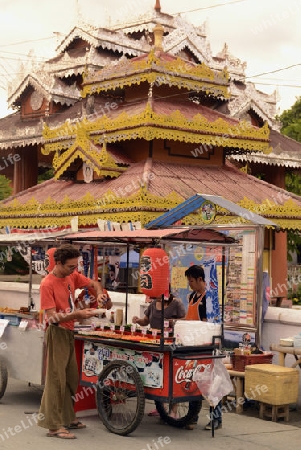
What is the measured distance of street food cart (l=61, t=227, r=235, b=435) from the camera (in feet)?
28.4

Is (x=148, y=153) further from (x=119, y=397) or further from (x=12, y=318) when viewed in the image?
(x=119, y=397)

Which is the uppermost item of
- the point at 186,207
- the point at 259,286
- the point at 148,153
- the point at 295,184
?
the point at 295,184

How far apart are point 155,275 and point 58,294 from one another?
1.18 metres

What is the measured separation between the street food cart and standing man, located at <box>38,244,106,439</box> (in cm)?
43

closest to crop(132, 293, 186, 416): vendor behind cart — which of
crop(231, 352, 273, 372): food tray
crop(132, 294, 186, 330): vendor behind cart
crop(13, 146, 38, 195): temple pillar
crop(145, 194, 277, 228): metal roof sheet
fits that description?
crop(132, 294, 186, 330): vendor behind cart

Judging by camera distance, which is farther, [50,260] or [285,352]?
[50,260]

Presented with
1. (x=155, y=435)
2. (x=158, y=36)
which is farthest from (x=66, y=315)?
(x=158, y=36)

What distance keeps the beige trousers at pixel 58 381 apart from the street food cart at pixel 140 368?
1.34ft

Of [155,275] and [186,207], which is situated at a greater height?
[186,207]

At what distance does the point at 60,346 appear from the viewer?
886 cm

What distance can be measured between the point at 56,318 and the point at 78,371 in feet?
3.88

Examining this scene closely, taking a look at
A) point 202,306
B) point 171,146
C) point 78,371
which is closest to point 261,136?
point 171,146

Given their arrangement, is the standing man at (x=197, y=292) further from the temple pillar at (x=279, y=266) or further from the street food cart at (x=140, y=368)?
the temple pillar at (x=279, y=266)

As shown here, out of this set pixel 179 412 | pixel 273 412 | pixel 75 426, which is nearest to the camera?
pixel 75 426
